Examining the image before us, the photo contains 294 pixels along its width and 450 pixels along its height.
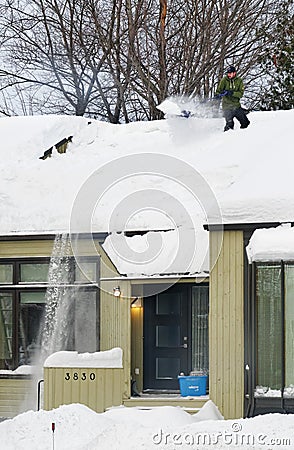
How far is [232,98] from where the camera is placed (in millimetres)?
18844

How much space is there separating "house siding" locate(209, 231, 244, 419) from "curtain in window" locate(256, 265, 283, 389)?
0.57 m

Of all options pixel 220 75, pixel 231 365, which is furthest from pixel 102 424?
pixel 220 75

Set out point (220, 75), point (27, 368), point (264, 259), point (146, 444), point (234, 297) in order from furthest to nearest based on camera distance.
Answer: point (220, 75) → point (27, 368) → point (234, 297) → point (264, 259) → point (146, 444)

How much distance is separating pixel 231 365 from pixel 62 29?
55.9 ft

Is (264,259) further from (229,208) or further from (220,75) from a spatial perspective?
(220,75)

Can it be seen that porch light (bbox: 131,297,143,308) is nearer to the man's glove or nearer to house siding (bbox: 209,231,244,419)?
house siding (bbox: 209,231,244,419)

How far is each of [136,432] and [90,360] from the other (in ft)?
12.8

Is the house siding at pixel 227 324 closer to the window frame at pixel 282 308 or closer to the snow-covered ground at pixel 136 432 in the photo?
the window frame at pixel 282 308

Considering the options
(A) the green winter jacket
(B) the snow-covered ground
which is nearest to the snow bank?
(B) the snow-covered ground

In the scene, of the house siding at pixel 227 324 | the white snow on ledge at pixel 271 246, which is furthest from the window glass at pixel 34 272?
the white snow on ledge at pixel 271 246

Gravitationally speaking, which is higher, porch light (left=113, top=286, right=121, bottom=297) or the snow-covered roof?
the snow-covered roof

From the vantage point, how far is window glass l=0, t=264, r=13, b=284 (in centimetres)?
1633

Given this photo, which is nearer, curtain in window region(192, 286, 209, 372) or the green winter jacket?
curtain in window region(192, 286, 209, 372)

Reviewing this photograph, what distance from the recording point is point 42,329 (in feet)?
52.8
